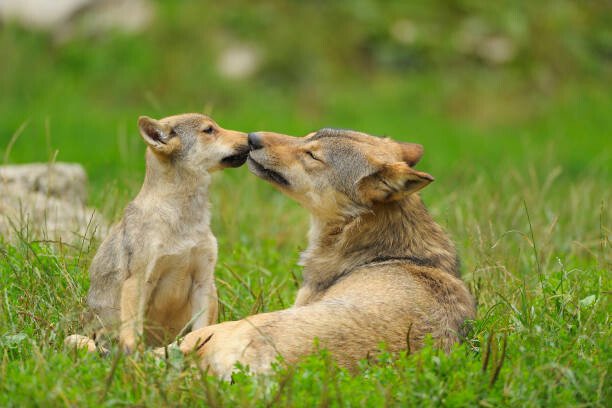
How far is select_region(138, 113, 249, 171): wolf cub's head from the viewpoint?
6938 mm

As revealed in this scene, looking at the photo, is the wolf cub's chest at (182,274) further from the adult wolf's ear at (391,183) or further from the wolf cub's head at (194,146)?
the adult wolf's ear at (391,183)

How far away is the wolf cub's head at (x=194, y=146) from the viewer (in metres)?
6.94

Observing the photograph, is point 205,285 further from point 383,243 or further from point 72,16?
point 72,16

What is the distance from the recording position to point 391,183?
6398mm

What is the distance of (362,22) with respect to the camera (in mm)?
18938

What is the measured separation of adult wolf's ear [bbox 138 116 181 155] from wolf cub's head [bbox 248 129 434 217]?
56 cm

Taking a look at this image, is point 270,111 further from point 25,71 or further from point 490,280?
point 490,280

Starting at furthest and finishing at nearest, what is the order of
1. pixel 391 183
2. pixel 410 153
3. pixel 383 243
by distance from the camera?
pixel 410 153
pixel 383 243
pixel 391 183

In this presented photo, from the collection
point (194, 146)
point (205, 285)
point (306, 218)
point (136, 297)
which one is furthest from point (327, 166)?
point (306, 218)

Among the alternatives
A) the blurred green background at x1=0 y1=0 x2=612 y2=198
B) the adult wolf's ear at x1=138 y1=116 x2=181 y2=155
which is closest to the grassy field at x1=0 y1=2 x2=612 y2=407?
the blurred green background at x1=0 y1=0 x2=612 y2=198

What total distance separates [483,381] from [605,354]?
0.77m

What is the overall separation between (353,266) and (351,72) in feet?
41.0

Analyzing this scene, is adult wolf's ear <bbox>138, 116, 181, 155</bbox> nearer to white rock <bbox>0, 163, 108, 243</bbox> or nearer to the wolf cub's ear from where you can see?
white rock <bbox>0, 163, 108, 243</bbox>

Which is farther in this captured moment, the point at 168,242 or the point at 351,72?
the point at 351,72
